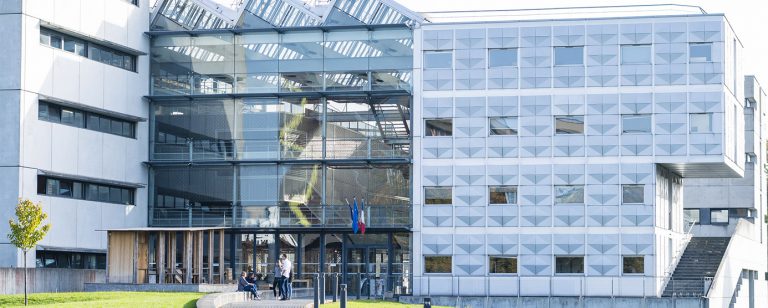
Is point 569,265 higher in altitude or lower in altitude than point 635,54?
lower

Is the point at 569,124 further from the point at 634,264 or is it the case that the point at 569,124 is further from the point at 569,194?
the point at 634,264

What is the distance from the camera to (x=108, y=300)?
42375 mm

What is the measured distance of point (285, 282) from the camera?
4938cm

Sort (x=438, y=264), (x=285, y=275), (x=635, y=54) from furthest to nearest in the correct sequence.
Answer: (x=438, y=264)
(x=635, y=54)
(x=285, y=275)

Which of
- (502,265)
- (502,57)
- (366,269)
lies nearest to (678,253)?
(502,265)


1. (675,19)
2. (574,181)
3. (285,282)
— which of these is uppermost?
(675,19)

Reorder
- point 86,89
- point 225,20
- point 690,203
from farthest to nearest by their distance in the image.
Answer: point 690,203 → point 225,20 → point 86,89

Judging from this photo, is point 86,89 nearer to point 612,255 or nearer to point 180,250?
point 180,250

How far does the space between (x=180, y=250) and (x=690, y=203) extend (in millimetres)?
26868

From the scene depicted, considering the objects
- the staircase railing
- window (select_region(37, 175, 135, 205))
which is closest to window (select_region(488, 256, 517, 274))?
the staircase railing

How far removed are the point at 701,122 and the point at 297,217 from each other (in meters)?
16.5

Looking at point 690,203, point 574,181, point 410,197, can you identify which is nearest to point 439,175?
point 410,197

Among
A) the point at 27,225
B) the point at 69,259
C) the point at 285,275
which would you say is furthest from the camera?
the point at 69,259

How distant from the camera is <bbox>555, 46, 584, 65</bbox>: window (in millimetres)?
59625
